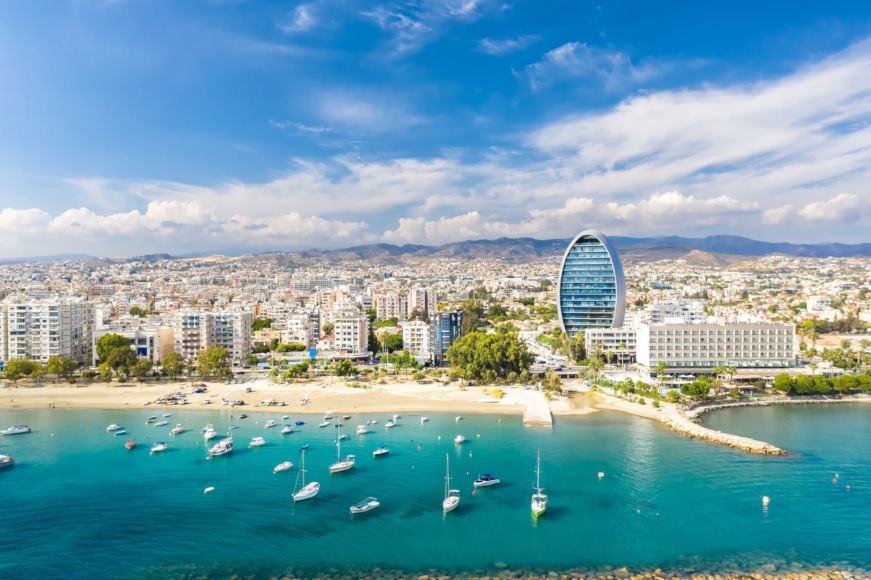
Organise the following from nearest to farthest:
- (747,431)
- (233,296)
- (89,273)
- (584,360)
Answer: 1. (747,431)
2. (584,360)
3. (233,296)
4. (89,273)

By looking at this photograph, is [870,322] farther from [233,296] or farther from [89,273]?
[89,273]

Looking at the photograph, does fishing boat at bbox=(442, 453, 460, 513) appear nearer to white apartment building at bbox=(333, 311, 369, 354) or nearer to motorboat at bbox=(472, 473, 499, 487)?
motorboat at bbox=(472, 473, 499, 487)

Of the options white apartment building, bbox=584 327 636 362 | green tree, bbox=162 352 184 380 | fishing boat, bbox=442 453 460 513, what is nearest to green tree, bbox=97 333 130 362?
green tree, bbox=162 352 184 380

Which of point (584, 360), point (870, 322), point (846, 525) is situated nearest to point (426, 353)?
point (584, 360)

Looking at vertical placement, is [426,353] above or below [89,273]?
below

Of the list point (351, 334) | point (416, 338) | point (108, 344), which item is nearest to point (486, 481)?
point (351, 334)

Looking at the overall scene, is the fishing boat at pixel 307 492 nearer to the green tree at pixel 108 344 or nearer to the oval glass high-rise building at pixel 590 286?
the green tree at pixel 108 344
